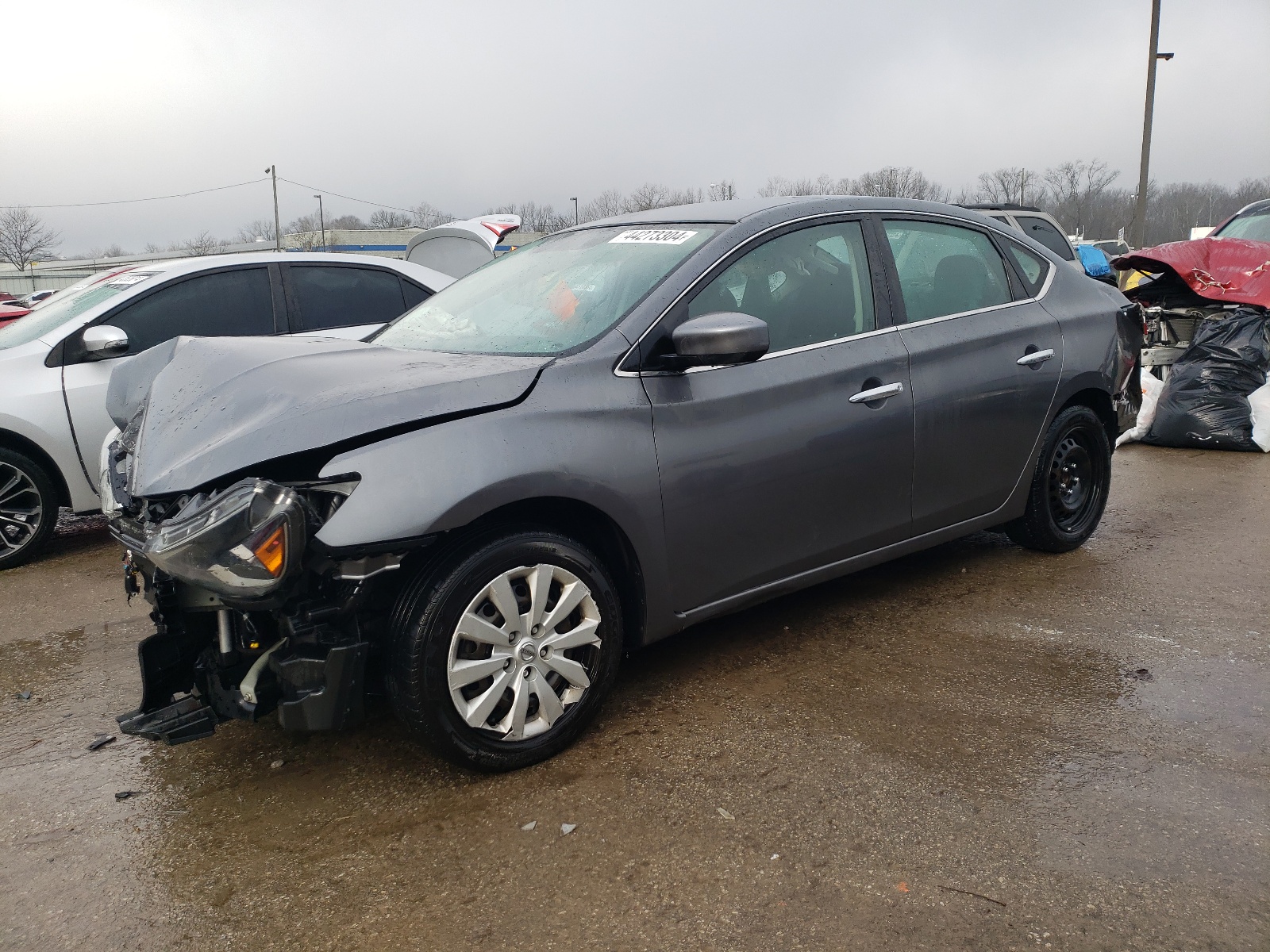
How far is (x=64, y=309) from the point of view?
5949mm

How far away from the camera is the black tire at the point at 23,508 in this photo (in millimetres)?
5242

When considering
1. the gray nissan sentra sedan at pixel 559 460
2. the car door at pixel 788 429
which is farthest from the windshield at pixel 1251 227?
the car door at pixel 788 429

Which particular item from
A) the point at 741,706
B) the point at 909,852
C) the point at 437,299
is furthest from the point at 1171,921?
the point at 437,299

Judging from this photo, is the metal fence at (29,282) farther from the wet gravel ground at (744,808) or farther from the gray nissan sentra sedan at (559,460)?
the wet gravel ground at (744,808)

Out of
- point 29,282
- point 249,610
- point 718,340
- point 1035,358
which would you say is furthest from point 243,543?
point 29,282

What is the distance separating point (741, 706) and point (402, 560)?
4.36ft

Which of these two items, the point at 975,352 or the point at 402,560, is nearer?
the point at 402,560

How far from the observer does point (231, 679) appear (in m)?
2.76

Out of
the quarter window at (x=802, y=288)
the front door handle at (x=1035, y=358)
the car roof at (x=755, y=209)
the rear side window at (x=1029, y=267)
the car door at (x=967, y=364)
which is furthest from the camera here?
the rear side window at (x=1029, y=267)

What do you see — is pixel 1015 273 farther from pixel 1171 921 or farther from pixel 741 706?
pixel 1171 921

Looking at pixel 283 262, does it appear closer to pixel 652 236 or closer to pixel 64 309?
pixel 64 309

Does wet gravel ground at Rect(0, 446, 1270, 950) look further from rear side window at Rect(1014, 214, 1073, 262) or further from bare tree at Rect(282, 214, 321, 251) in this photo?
bare tree at Rect(282, 214, 321, 251)

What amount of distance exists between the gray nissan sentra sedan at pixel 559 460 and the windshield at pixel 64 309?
104 inches

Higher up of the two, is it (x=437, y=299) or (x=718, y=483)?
(x=437, y=299)
